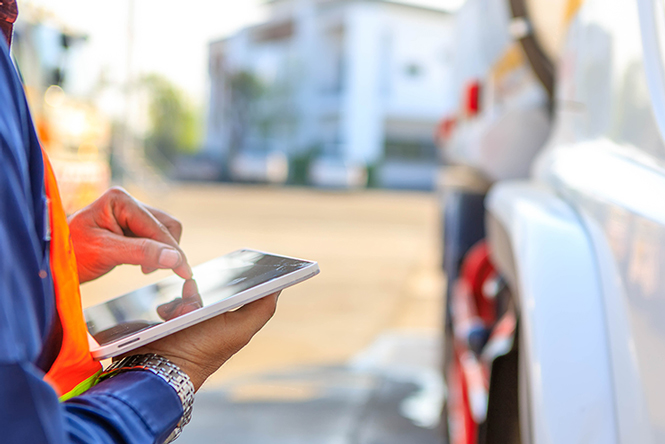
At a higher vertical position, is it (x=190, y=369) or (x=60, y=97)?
(x=60, y=97)

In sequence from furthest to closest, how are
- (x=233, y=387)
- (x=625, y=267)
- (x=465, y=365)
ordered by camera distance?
(x=233, y=387) < (x=465, y=365) < (x=625, y=267)

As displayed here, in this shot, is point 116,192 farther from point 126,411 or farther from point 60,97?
point 60,97

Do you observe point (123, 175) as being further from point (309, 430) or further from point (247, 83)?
point (247, 83)

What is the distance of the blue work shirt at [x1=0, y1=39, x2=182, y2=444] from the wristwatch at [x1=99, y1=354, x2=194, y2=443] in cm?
1

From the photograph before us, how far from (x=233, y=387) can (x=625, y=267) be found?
2.80 metres

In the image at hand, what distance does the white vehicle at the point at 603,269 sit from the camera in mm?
923

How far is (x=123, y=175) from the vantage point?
1266 cm

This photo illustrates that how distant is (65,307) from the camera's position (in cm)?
67

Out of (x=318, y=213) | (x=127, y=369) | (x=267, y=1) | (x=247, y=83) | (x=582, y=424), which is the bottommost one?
(x=318, y=213)

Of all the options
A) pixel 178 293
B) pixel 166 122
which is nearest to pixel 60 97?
pixel 178 293

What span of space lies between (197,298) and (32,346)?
0.25 metres

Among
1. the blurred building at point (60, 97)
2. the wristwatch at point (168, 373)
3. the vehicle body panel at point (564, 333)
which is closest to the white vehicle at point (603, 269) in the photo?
the vehicle body panel at point (564, 333)

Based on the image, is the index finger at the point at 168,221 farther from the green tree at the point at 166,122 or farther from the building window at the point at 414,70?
the building window at the point at 414,70

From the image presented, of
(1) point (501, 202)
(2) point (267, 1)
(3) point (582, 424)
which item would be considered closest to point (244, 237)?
(1) point (501, 202)
